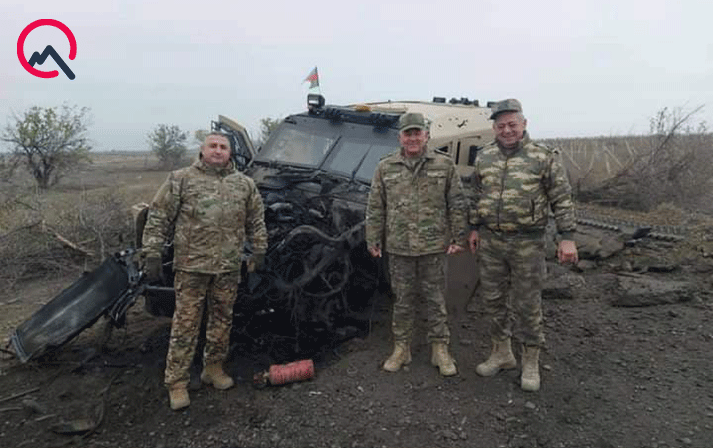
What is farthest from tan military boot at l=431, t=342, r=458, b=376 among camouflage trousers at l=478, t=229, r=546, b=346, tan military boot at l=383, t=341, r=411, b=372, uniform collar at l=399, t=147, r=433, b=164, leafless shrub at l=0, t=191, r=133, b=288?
leafless shrub at l=0, t=191, r=133, b=288

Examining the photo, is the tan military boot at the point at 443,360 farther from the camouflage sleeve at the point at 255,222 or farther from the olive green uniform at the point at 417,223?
the camouflage sleeve at the point at 255,222

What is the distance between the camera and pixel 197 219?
3797 millimetres

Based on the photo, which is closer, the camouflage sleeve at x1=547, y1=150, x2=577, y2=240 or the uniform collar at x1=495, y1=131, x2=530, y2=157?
the camouflage sleeve at x1=547, y1=150, x2=577, y2=240

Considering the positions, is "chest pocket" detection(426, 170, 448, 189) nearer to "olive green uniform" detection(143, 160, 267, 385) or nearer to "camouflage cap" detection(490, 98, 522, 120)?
"camouflage cap" detection(490, 98, 522, 120)

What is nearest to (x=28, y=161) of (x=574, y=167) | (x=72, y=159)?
(x=72, y=159)

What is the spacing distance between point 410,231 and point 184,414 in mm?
2010

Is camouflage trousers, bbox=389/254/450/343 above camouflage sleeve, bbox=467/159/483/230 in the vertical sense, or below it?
below

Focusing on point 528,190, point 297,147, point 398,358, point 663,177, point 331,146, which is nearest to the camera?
point 528,190

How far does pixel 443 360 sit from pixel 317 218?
5.14ft

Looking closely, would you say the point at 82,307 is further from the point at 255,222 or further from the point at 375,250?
the point at 375,250

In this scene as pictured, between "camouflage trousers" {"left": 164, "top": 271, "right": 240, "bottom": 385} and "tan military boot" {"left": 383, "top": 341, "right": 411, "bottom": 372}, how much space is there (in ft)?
4.21

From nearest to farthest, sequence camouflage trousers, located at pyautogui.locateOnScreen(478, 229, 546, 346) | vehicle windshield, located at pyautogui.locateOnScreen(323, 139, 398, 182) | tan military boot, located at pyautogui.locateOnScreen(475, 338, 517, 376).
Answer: camouflage trousers, located at pyautogui.locateOnScreen(478, 229, 546, 346) < tan military boot, located at pyautogui.locateOnScreen(475, 338, 517, 376) < vehicle windshield, located at pyautogui.locateOnScreen(323, 139, 398, 182)

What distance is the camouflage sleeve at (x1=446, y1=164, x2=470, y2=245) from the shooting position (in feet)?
13.5

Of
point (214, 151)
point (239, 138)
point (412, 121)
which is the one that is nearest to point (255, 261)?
point (214, 151)
